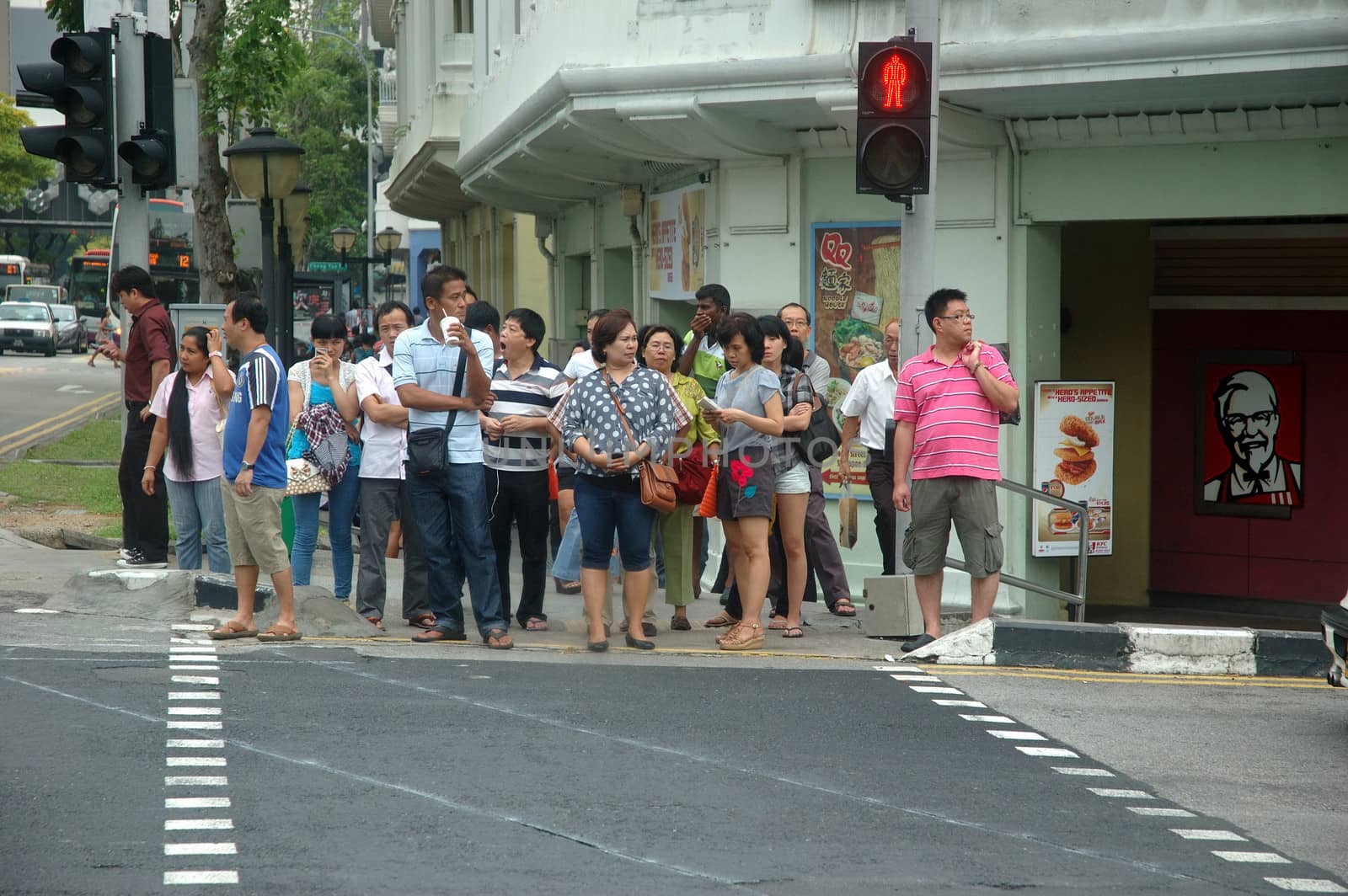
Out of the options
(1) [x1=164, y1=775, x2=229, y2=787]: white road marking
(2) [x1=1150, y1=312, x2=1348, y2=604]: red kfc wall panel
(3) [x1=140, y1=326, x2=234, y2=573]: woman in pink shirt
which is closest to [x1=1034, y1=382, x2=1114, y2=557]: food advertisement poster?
(2) [x1=1150, y1=312, x2=1348, y2=604]: red kfc wall panel

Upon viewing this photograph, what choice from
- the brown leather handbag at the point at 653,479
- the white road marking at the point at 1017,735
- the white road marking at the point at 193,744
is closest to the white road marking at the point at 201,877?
the white road marking at the point at 193,744

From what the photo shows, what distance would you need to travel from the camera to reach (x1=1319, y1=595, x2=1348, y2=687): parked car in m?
7.35

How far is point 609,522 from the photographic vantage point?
29.9 ft

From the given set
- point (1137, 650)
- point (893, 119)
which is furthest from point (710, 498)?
point (1137, 650)

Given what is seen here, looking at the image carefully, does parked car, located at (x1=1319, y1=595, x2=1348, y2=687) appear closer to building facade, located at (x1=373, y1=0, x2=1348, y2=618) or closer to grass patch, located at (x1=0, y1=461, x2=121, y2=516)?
building facade, located at (x1=373, y1=0, x2=1348, y2=618)

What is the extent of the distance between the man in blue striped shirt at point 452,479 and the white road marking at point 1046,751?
314cm

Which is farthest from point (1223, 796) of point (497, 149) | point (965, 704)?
point (497, 149)

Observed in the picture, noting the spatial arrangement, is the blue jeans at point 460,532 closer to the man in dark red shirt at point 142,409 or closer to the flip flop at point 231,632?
the flip flop at point 231,632

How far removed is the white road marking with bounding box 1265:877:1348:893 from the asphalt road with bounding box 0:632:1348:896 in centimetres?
5

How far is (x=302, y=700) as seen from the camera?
751 cm

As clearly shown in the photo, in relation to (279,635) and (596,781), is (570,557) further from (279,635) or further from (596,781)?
(596,781)

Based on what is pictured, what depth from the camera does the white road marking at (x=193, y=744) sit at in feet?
21.6

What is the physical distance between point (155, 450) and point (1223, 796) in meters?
7.00

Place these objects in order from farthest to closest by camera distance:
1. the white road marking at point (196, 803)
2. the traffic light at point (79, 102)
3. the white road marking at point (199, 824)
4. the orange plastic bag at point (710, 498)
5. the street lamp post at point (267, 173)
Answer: the street lamp post at point (267, 173), the traffic light at point (79, 102), the orange plastic bag at point (710, 498), the white road marking at point (196, 803), the white road marking at point (199, 824)
